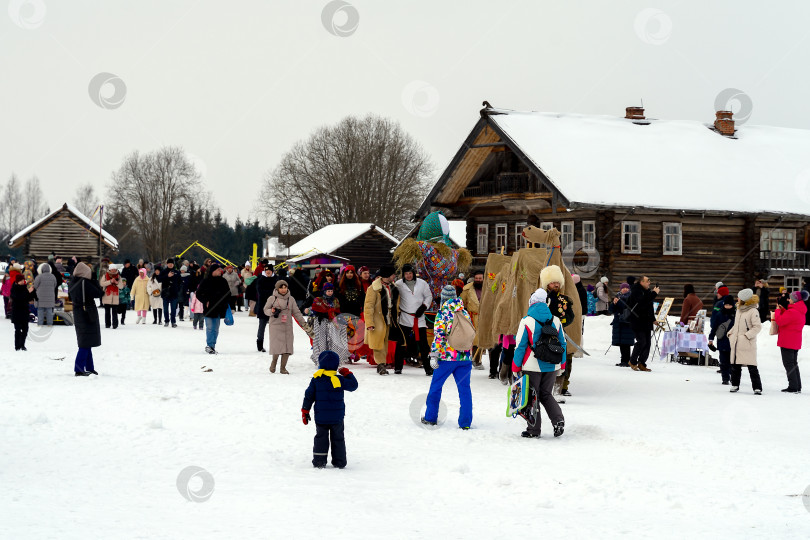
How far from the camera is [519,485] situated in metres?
7.71

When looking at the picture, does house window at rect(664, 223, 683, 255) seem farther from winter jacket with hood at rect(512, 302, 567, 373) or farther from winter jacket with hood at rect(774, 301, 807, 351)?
winter jacket with hood at rect(512, 302, 567, 373)

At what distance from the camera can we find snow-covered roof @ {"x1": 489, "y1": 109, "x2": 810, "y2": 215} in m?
30.4

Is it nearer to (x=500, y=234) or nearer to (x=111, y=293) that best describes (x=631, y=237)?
(x=500, y=234)

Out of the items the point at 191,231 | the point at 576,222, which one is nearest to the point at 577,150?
the point at 576,222

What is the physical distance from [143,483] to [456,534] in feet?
8.39

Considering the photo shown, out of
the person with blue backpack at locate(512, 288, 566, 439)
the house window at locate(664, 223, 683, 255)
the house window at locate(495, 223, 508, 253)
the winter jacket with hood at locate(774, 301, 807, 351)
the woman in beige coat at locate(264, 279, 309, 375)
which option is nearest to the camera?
the person with blue backpack at locate(512, 288, 566, 439)

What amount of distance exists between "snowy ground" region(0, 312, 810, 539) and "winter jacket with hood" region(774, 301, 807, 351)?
3.10 feet

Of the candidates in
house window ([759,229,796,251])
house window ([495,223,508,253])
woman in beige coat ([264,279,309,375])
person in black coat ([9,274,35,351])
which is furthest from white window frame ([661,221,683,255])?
person in black coat ([9,274,35,351])

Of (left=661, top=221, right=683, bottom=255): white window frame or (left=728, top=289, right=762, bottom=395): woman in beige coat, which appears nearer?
(left=728, top=289, right=762, bottom=395): woman in beige coat

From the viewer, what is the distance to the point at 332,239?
53.6 metres

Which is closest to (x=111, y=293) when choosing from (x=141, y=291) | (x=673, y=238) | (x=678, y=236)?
(x=141, y=291)

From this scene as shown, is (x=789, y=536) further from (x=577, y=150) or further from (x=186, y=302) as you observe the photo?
(x=577, y=150)

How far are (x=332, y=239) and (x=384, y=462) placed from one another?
4541 centimetres

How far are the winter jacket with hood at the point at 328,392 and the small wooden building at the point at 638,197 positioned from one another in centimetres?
2113
